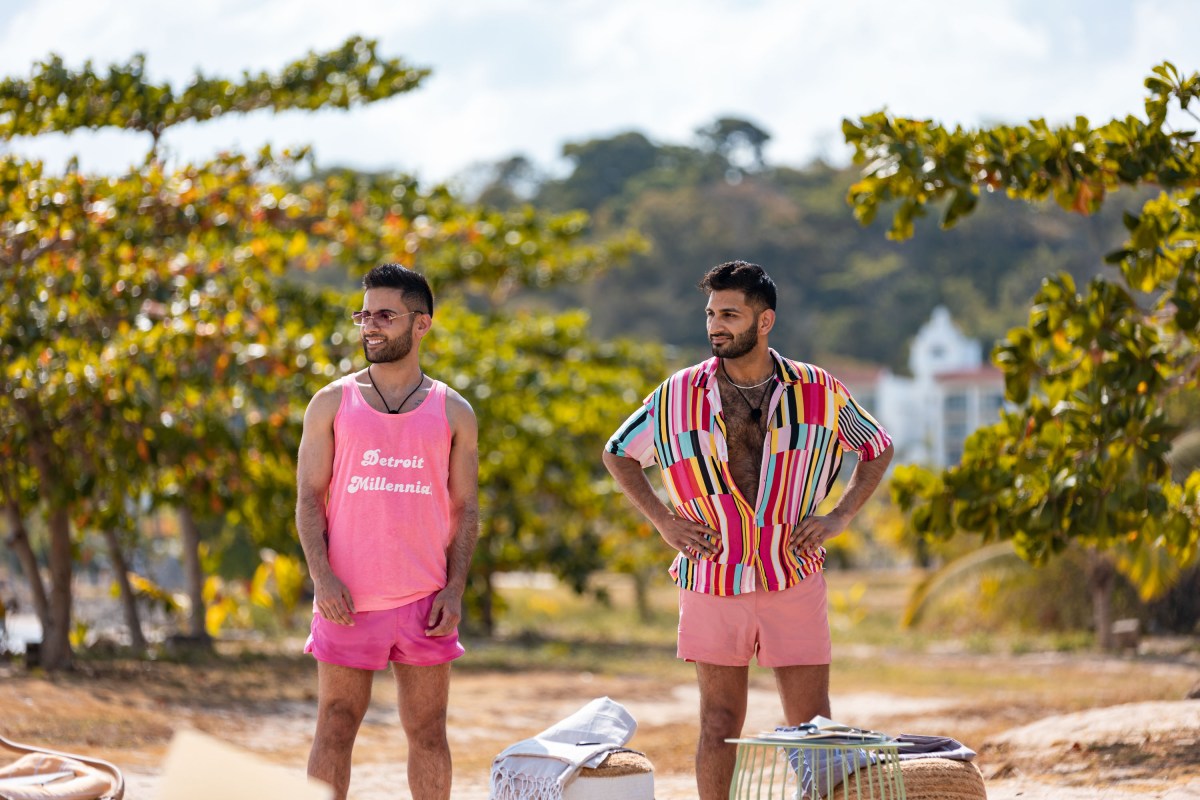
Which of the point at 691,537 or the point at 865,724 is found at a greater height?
the point at 691,537

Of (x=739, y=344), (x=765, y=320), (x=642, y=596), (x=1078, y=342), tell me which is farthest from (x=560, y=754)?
(x=642, y=596)

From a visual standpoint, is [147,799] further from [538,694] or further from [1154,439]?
[538,694]

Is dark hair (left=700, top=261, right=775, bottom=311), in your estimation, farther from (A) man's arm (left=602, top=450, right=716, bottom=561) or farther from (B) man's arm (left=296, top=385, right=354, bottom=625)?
(B) man's arm (left=296, top=385, right=354, bottom=625)

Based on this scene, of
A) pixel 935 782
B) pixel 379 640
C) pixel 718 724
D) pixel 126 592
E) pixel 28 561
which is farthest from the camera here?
pixel 126 592

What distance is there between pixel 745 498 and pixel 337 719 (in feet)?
4.82

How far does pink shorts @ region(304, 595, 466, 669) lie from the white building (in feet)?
233

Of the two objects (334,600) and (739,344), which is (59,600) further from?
(739,344)

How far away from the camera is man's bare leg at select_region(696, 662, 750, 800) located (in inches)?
195

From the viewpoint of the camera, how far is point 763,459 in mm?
5059

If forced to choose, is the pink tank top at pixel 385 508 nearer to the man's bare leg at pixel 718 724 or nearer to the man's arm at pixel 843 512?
the man's bare leg at pixel 718 724

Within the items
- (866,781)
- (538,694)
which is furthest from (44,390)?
(866,781)

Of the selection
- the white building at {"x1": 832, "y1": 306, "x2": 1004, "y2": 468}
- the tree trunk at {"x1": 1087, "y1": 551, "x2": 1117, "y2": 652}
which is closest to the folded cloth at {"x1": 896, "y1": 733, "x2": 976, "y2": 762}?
the tree trunk at {"x1": 1087, "y1": 551, "x2": 1117, "y2": 652}

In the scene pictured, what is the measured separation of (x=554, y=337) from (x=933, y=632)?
7.91m

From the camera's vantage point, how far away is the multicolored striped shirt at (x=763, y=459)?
197 inches
